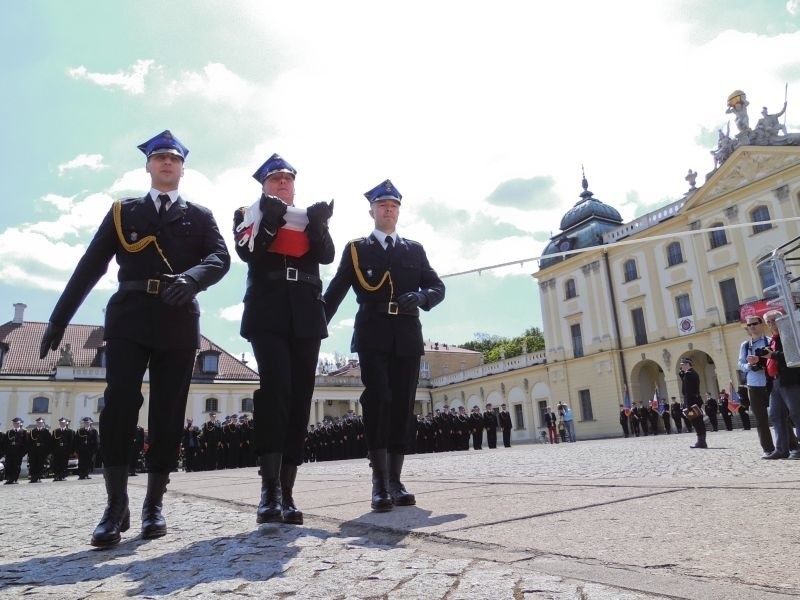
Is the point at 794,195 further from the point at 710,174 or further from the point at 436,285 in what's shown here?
the point at 436,285

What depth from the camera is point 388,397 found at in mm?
4160

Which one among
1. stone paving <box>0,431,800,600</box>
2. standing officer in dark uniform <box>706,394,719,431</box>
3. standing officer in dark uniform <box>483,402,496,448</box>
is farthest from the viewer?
standing officer in dark uniform <box>483,402,496,448</box>

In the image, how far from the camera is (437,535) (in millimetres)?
2525

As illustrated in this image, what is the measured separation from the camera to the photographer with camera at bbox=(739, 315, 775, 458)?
7316 millimetres

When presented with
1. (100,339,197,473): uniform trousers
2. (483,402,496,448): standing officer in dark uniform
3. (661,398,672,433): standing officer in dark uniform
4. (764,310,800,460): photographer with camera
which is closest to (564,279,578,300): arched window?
(661,398,672,433): standing officer in dark uniform

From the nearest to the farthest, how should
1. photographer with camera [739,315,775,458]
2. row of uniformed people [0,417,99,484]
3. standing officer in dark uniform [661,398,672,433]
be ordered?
1. photographer with camera [739,315,775,458]
2. row of uniformed people [0,417,99,484]
3. standing officer in dark uniform [661,398,672,433]

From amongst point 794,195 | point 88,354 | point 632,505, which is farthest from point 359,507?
point 88,354

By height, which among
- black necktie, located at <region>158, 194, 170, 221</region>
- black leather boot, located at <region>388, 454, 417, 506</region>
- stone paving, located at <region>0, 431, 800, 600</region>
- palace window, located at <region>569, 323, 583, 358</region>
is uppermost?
palace window, located at <region>569, 323, 583, 358</region>

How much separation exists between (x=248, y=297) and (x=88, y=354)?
4525 centimetres

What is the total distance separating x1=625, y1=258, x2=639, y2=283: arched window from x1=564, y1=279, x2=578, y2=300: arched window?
12.8 feet

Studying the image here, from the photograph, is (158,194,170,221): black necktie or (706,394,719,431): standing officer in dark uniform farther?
(706,394,719,431): standing officer in dark uniform

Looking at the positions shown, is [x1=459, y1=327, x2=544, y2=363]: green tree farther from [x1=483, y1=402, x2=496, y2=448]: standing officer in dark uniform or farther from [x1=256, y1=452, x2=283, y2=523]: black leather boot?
[x1=256, y1=452, x2=283, y2=523]: black leather boot

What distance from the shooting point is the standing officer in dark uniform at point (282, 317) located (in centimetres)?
356

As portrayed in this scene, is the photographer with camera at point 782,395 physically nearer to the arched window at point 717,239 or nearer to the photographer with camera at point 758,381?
the photographer with camera at point 758,381
